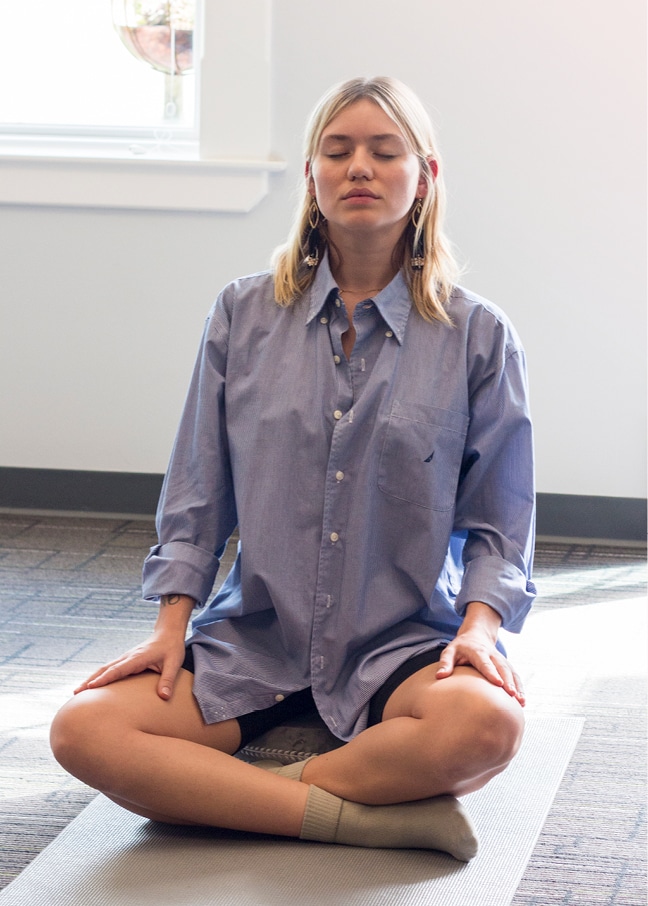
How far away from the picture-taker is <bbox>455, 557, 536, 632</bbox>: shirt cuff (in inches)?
63.5

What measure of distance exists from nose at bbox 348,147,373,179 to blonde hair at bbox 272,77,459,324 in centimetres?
7

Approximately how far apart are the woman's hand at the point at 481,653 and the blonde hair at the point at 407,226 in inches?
16.3

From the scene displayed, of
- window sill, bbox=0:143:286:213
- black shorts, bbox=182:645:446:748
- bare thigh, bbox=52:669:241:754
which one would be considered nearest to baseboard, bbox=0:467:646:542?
window sill, bbox=0:143:286:213

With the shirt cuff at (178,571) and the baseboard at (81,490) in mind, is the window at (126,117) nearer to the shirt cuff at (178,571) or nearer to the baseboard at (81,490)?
the baseboard at (81,490)

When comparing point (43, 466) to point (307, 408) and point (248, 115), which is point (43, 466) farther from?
point (307, 408)

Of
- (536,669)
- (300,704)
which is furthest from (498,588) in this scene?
(536,669)

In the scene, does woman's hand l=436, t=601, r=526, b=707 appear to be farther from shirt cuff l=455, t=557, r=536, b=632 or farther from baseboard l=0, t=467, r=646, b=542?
baseboard l=0, t=467, r=646, b=542

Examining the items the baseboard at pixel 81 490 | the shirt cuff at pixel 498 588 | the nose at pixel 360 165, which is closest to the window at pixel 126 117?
the baseboard at pixel 81 490

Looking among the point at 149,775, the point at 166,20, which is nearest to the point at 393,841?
the point at 149,775

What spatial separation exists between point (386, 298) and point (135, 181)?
5.24 ft

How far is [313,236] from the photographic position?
180 cm

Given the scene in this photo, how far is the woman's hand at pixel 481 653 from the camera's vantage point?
1533 millimetres

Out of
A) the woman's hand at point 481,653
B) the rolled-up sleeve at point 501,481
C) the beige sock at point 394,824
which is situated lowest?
the beige sock at point 394,824

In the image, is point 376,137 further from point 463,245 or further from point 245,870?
point 463,245
